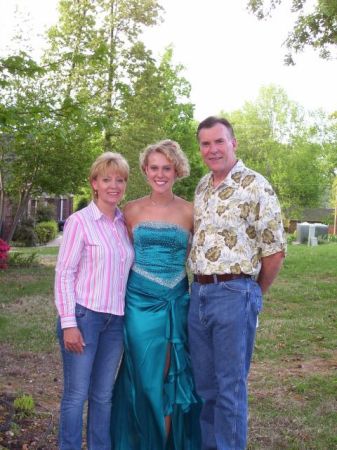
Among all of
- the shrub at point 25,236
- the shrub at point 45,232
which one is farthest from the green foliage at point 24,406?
the shrub at point 45,232

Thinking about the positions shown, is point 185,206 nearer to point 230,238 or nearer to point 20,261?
point 230,238

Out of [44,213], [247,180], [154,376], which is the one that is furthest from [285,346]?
[44,213]

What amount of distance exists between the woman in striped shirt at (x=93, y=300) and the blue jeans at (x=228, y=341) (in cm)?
54

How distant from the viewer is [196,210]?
3703mm

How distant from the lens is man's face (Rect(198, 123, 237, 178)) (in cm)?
355

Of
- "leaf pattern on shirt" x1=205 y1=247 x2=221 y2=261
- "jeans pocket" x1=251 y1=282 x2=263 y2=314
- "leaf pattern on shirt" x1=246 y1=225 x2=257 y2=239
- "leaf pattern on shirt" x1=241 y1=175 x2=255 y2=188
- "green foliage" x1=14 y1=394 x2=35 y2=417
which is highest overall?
"leaf pattern on shirt" x1=241 y1=175 x2=255 y2=188

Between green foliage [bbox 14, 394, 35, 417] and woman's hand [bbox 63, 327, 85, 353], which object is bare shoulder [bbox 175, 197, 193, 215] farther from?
green foliage [bbox 14, 394, 35, 417]

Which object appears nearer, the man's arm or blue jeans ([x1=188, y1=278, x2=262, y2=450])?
blue jeans ([x1=188, y1=278, x2=262, y2=450])

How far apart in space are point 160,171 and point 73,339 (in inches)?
47.9

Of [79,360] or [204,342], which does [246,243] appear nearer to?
[204,342]

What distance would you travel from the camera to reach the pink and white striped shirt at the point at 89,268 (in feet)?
11.5

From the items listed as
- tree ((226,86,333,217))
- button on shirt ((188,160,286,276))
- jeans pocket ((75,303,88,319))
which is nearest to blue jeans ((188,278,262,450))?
button on shirt ((188,160,286,276))

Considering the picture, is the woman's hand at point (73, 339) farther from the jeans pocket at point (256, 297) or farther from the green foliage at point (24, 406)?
the green foliage at point (24, 406)

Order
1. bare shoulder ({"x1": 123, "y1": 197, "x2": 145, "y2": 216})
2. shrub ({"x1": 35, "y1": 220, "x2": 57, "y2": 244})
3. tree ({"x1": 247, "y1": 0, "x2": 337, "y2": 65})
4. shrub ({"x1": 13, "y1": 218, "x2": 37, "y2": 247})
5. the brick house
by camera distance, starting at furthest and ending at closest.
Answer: shrub ({"x1": 35, "y1": 220, "x2": 57, "y2": 244}), shrub ({"x1": 13, "y1": 218, "x2": 37, "y2": 247}), the brick house, tree ({"x1": 247, "y1": 0, "x2": 337, "y2": 65}), bare shoulder ({"x1": 123, "y1": 197, "x2": 145, "y2": 216})
